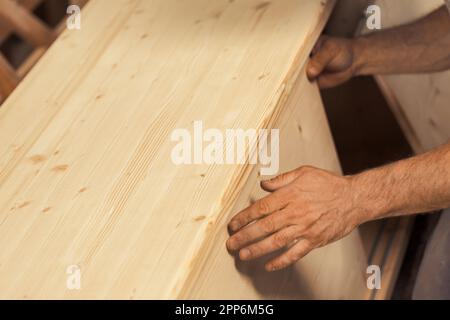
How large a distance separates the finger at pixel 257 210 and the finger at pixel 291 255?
0.18 ft

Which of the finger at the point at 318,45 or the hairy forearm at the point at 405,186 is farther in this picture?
the finger at the point at 318,45

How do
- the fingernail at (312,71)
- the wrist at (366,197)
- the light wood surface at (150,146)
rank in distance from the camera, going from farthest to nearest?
the fingernail at (312,71) → the wrist at (366,197) → the light wood surface at (150,146)

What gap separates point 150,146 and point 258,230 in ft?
0.59

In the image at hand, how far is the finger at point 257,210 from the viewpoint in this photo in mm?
779

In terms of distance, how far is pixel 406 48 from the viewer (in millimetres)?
1065

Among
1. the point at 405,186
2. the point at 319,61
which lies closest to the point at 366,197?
the point at 405,186

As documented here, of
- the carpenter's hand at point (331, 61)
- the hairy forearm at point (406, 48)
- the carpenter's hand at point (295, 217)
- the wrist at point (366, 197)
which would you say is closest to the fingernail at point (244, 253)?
the carpenter's hand at point (295, 217)

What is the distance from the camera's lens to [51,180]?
0.82m

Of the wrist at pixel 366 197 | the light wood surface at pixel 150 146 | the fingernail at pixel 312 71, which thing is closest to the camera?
the light wood surface at pixel 150 146

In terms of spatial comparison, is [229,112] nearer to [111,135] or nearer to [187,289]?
[111,135]

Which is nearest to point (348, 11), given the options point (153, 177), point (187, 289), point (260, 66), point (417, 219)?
point (260, 66)

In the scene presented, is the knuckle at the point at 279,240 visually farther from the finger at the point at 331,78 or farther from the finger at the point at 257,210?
the finger at the point at 331,78

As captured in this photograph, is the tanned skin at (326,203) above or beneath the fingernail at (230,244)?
beneath

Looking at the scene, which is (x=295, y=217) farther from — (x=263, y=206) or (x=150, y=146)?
(x=150, y=146)
